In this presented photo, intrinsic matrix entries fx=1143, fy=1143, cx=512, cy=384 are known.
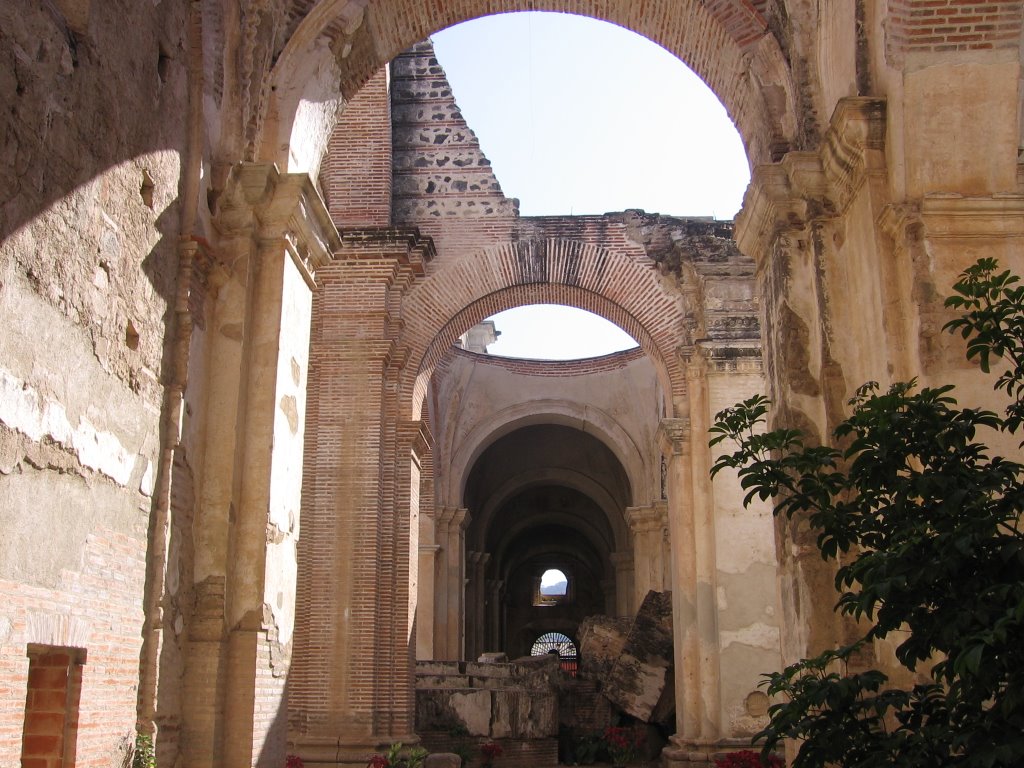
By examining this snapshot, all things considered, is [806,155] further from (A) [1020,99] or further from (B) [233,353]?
(B) [233,353]

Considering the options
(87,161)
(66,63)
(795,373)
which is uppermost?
(66,63)

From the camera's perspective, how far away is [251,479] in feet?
20.3

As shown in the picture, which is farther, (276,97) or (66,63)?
(276,97)

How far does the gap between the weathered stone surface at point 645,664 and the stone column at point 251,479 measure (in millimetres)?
10487

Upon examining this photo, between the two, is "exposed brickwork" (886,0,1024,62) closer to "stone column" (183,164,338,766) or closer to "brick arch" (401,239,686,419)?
"stone column" (183,164,338,766)

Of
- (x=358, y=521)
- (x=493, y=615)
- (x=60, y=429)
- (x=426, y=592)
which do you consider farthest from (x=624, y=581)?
(x=60, y=429)

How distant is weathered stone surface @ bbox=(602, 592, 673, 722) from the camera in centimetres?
1620

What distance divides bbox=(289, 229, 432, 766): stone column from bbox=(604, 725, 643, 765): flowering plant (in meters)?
3.48

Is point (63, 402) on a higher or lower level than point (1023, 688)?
higher

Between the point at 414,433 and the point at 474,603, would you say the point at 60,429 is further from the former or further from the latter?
the point at 474,603

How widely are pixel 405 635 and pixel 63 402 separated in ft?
29.5

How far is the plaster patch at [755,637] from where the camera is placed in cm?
1253

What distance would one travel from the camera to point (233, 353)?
248 inches

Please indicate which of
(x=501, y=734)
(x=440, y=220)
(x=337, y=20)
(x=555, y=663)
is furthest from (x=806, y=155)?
(x=555, y=663)
